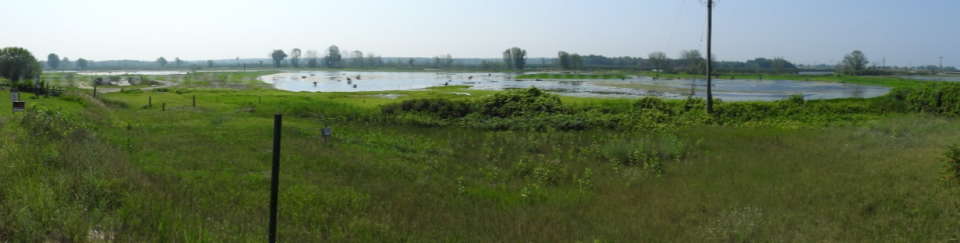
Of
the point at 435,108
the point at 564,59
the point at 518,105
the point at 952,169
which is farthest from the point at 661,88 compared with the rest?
the point at 564,59

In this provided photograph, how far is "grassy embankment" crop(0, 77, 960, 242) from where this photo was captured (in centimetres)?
736

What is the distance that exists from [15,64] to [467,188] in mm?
72469

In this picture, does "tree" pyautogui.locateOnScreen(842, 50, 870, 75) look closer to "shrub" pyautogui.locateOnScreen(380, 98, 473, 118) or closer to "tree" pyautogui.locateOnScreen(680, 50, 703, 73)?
"tree" pyautogui.locateOnScreen(680, 50, 703, 73)

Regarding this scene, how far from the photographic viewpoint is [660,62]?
6255 inches

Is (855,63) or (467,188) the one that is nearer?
(467,188)

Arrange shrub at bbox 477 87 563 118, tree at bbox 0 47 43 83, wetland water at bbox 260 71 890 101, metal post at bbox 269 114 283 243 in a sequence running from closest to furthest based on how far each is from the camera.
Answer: metal post at bbox 269 114 283 243 → shrub at bbox 477 87 563 118 → wetland water at bbox 260 71 890 101 → tree at bbox 0 47 43 83

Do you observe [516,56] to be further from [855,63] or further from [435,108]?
[435,108]

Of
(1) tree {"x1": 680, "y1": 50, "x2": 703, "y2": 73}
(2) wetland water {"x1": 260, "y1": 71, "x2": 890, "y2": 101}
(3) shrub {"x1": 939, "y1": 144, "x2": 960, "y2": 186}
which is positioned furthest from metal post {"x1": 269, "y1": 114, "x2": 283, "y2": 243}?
(1) tree {"x1": 680, "y1": 50, "x2": 703, "y2": 73}

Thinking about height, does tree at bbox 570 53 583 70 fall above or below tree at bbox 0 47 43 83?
above

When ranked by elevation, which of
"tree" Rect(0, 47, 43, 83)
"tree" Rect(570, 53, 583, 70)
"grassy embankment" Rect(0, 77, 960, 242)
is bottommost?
"grassy embankment" Rect(0, 77, 960, 242)

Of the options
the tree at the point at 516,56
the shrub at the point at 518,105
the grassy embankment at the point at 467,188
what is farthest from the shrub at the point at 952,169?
the tree at the point at 516,56

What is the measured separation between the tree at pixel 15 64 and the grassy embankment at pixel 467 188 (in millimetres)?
58665

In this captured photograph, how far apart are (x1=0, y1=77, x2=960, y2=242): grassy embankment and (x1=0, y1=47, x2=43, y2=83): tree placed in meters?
58.7

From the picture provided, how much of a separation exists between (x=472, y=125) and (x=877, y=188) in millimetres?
15904
